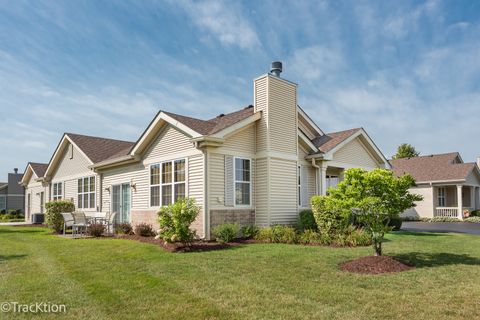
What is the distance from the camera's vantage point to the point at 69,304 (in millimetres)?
5477

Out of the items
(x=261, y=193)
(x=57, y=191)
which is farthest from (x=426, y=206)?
(x=57, y=191)

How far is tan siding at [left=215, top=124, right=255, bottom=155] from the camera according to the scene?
1353 cm

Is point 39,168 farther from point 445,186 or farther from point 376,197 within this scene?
point 445,186

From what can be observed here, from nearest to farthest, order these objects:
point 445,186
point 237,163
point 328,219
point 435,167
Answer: point 328,219 → point 237,163 → point 445,186 → point 435,167

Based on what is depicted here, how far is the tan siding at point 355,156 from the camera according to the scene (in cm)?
1800

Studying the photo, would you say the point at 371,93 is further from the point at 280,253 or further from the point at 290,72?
the point at 280,253

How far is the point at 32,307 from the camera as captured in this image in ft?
17.5

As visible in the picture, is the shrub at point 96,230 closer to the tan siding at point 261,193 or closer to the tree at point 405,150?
the tan siding at point 261,193

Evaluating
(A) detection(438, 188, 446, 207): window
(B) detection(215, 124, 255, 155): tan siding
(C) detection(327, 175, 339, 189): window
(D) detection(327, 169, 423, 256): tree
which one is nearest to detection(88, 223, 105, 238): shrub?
(B) detection(215, 124, 255, 155): tan siding

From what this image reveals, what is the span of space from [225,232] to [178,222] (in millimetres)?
2092

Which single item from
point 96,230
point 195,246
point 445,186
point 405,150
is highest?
point 405,150

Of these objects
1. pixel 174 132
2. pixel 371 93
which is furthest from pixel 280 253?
pixel 371 93

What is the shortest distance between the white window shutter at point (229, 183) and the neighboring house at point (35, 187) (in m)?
19.3

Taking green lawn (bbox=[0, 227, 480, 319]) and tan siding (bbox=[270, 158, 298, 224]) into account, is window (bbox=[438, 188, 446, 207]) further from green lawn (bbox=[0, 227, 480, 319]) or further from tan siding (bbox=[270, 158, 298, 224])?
green lawn (bbox=[0, 227, 480, 319])
